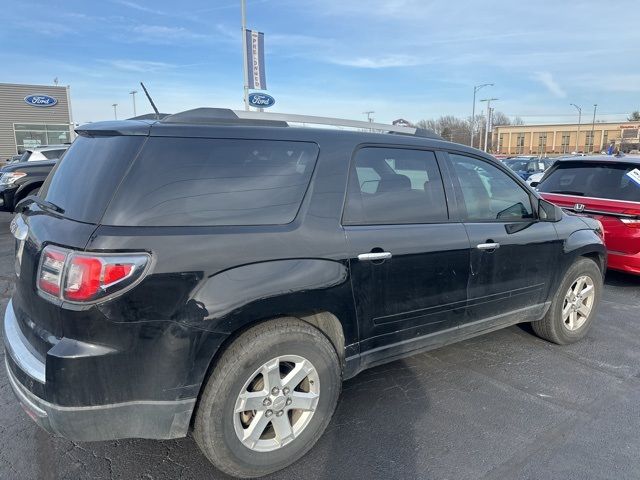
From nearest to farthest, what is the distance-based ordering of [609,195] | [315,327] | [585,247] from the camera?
[315,327] → [585,247] → [609,195]

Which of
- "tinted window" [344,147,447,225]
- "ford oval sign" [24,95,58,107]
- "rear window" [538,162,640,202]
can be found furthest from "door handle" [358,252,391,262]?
"ford oval sign" [24,95,58,107]

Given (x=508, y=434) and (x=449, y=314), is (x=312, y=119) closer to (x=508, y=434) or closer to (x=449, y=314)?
(x=449, y=314)

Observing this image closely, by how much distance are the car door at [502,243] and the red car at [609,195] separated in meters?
2.30

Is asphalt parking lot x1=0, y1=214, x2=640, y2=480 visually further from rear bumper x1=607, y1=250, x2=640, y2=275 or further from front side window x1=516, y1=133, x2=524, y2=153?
front side window x1=516, y1=133, x2=524, y2=153

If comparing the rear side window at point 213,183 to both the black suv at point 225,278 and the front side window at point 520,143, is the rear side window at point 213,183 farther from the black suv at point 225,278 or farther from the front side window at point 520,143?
the front side window at point 520,143

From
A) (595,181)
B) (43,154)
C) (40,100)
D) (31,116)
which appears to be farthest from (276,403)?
(31,116)

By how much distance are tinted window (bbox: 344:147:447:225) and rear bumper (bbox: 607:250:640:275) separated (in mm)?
3651

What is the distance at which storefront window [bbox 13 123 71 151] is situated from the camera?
33688 millimetres

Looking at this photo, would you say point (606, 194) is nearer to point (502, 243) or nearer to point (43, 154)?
point (502, 243)

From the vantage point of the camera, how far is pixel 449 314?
3.24 meters

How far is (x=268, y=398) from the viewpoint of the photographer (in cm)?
241

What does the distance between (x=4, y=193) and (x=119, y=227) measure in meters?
9.63

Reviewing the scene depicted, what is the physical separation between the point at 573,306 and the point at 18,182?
10538mm

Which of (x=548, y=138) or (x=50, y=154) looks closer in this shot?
(x=50, y=154)
